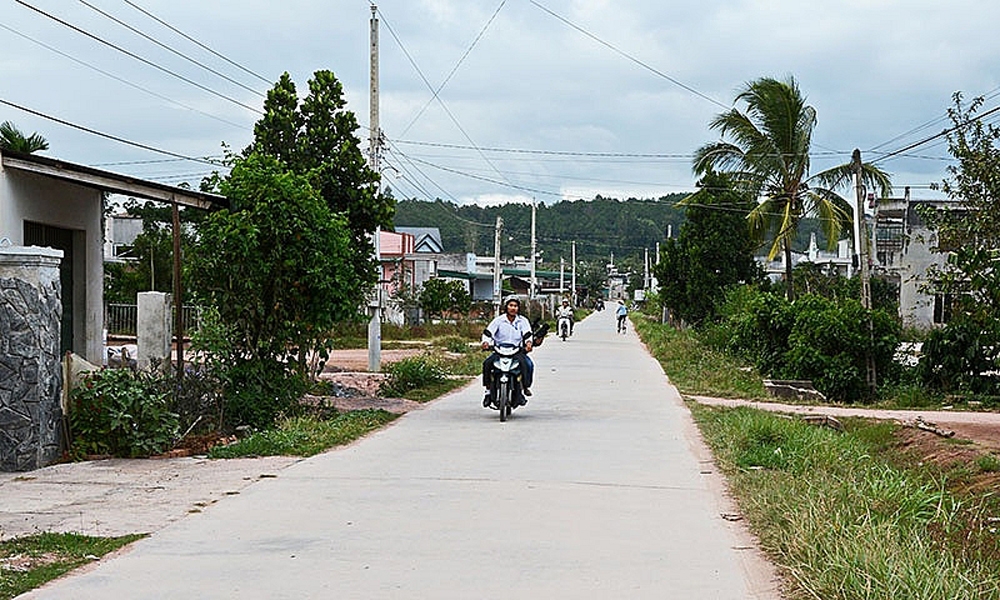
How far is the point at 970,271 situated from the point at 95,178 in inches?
540

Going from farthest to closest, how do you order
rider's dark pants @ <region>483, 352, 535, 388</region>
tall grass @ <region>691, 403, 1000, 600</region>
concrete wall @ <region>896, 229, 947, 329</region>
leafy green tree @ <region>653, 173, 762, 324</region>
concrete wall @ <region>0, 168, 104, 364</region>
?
1. concrete wall @ <region>896, 229, 947, 329</region>
2. leafy green tree @ <region>653, 173, 762, 324</region>
3. concrete wall @ <region>0, 168, 104, 364</region>
4. rider's dark pants @ <region>483, 352, 535, 388</region>
5. tall grass @ <region>691, 403, 1000, 600</region>

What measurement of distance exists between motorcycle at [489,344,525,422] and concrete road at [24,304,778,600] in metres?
2.00

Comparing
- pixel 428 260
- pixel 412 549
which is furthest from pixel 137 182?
pixel 428 260

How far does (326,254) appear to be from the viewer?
1544 centimetres

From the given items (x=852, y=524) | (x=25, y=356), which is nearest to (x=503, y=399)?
(x=25, y=356)

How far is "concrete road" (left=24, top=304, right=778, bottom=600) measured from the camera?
673 cm

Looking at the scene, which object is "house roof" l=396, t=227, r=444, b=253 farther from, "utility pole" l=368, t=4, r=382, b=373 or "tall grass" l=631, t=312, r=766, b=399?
"utility pole" l=368, t=4, r=382, b=373

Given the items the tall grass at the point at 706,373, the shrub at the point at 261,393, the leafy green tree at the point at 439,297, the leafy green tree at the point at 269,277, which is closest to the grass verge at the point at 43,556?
the shrub at the point at 261,393

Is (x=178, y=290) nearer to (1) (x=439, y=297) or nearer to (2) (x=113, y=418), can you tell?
(2) (x=113, y=418)

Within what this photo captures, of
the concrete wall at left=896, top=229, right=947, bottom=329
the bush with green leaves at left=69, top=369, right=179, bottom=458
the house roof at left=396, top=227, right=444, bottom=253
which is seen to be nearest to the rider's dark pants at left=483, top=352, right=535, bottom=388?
the bush with green leaves at left=69, top=369, right=179, bottom=458

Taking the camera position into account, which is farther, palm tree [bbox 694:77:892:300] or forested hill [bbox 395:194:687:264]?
forested hill [bbox 395:194:687:264]

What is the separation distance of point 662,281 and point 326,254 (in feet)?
A: 128

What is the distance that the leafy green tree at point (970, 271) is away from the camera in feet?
62.7

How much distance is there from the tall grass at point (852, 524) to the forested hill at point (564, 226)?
3837 inches
